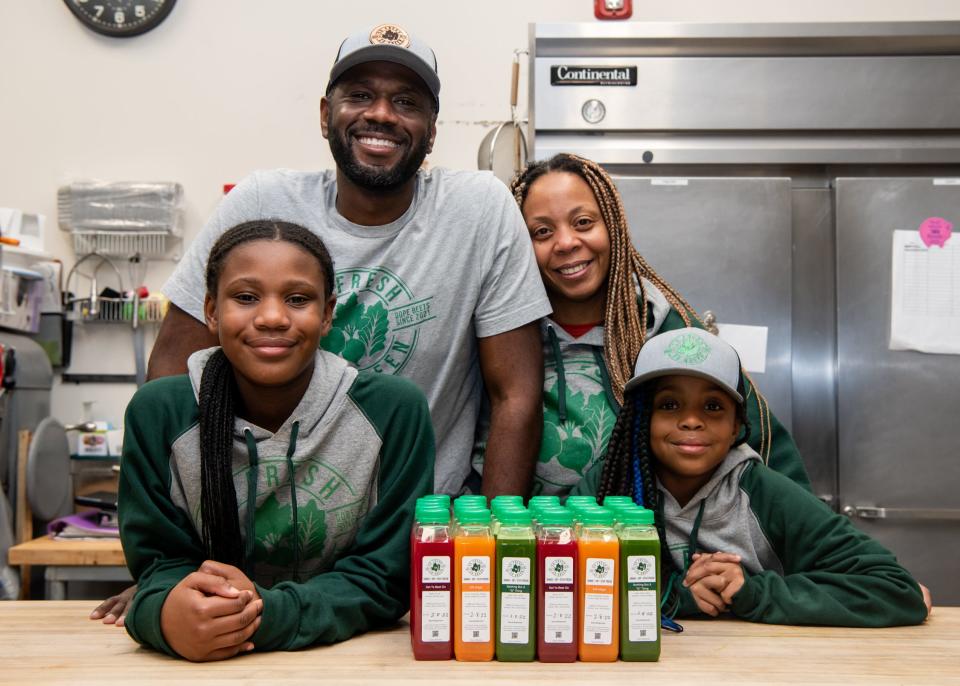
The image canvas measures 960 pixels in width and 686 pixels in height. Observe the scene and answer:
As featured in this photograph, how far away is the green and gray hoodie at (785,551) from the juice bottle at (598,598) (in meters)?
0.28

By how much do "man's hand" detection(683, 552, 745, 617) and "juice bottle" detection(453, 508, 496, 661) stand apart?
15.0 inches

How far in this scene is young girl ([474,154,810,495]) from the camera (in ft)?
5.44

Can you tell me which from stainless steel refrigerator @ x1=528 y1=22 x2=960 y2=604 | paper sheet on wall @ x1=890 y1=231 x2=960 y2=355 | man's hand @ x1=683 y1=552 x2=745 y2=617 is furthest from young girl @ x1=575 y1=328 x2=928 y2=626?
paper sheet on wall @ x1=890 y1=231 x2=960 y2=355

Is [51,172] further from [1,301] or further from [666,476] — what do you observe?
[666,476]

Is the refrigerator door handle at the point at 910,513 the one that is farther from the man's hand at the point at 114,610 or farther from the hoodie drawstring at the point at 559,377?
the man's hand at the point at 114,610

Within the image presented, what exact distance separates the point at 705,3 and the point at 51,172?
2584 mm

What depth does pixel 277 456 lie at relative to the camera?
1.25 meters

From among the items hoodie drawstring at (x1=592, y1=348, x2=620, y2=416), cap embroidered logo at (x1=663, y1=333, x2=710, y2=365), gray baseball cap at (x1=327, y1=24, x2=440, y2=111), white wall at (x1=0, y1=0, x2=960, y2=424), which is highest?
white wall at (x1=0, y1=0, x2=960, y2=424)

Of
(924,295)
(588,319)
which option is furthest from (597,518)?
(924,295)

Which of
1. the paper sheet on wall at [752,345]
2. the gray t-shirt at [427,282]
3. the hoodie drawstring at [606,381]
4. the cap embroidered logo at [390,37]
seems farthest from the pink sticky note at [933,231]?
the cap embroidered logo at [390,37]

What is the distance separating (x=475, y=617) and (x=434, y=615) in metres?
0.05

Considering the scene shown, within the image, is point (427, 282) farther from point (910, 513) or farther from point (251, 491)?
point (910, 513)

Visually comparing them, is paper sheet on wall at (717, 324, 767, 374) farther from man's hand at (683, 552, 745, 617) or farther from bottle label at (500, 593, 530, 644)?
bottle label at (500, 593, 530, 644)

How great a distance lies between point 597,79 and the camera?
2.52m
